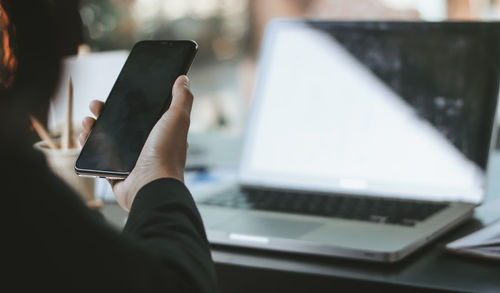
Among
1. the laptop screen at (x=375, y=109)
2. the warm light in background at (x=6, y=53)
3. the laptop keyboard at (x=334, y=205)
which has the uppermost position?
the warm light in background at (x=6, y=53)

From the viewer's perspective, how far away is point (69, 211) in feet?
1.07

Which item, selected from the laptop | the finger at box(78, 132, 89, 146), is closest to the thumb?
the finger at box(78, 132, 89, 146)

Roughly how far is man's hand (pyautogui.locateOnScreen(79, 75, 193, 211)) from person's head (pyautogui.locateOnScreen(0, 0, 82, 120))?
9 cm

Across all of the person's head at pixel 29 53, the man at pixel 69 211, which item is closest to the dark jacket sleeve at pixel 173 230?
the man at pixel 69 211

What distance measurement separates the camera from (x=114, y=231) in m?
0.34

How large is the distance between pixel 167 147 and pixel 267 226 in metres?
0.20

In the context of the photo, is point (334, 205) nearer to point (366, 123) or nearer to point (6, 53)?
point (366, 123)

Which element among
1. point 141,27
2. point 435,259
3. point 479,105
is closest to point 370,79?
point 479,105

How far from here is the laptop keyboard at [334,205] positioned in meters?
Result: 0.63

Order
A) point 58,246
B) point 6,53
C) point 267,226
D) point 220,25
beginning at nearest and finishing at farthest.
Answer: point 58,246, point 6,53, point 267,226, point 220,25

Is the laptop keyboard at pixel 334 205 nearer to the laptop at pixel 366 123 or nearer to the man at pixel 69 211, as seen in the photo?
the laptop at pixel 366 123

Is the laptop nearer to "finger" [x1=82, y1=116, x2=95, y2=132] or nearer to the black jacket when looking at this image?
"finger" [x1=82, y1=116, x2=95, y2=132]

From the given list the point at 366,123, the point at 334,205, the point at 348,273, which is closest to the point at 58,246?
the point at 348,273

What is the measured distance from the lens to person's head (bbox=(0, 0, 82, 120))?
1.26ft
